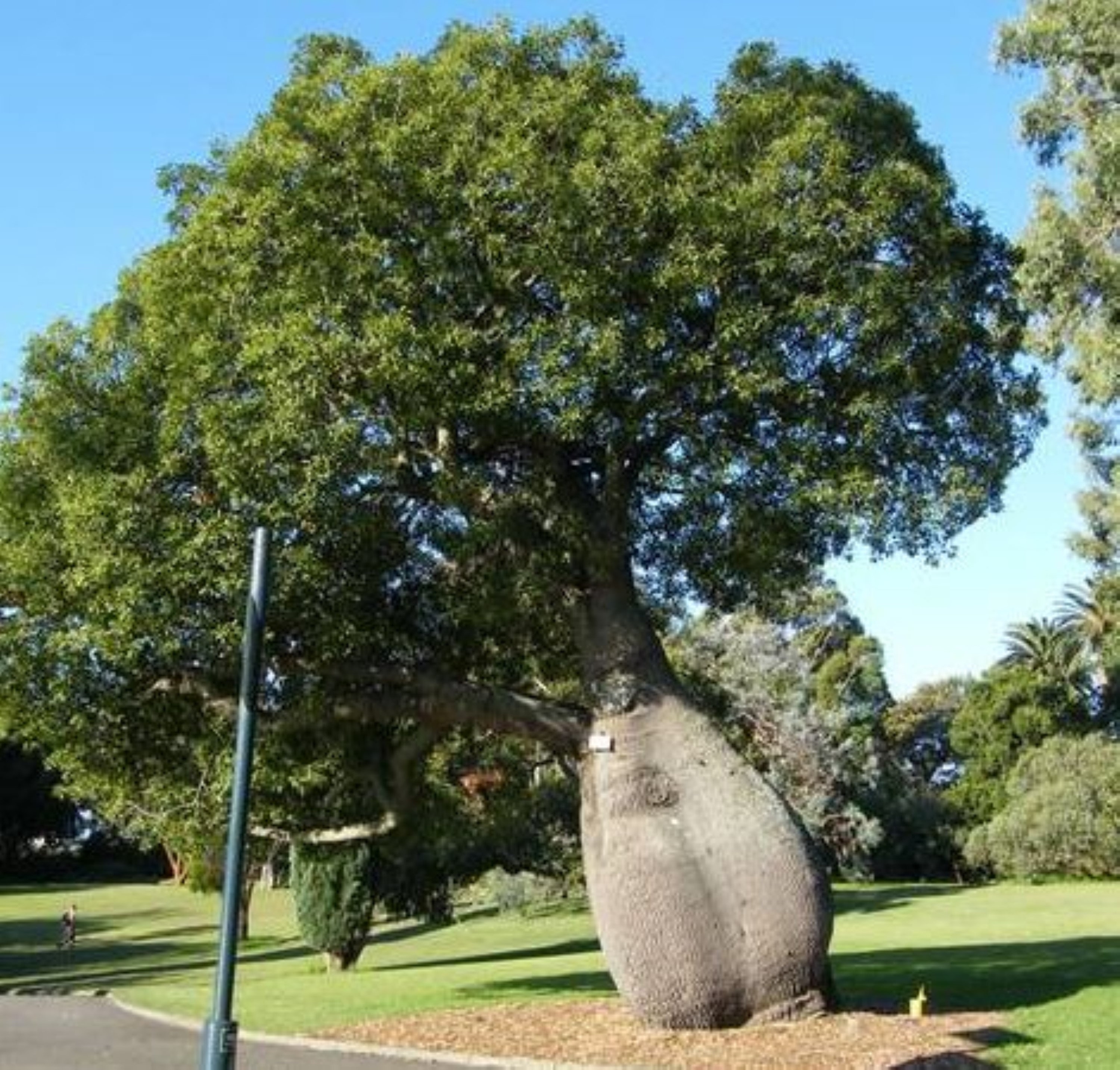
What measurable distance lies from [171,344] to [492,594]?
4.08 metres

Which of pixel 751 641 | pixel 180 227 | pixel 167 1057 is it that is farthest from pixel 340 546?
pixel 751 641

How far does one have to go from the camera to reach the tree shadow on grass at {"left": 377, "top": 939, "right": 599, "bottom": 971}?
29.3m

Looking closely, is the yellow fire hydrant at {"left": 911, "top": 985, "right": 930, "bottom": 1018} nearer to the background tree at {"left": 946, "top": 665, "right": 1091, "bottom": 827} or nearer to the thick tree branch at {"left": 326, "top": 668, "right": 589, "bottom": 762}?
the thick tree branch at {"left": 326, "top": 668, "right": 589, "bottom": 762}

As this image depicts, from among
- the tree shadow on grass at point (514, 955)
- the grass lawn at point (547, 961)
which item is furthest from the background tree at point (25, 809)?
the tree shadow on grass at point (514, 955)

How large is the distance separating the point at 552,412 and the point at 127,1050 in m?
7.83

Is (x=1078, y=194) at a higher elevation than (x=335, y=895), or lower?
higher

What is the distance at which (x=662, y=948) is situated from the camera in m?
12.9

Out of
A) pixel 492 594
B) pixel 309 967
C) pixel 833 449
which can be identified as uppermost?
pixel 833 449

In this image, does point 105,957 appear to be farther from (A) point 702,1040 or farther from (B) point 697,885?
(A) point 702,1040

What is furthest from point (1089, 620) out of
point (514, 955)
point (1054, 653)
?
point (514, 955)

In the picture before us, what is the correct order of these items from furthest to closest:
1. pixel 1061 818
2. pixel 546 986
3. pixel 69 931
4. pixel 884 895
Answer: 1. pixel 1061 818
2. pixel 884 895
3. pixel 69 931
4. pixel 546 986

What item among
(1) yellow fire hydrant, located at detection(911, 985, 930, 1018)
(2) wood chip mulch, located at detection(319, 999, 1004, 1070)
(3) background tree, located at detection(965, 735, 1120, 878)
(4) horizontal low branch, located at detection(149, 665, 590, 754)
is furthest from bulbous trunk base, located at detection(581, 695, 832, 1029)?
(3) background tree, located at detection(965, 735, 1120, 878)

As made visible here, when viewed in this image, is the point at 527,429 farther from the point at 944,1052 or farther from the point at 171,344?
the point at 944,1052

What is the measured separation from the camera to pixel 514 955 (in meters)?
31.4
